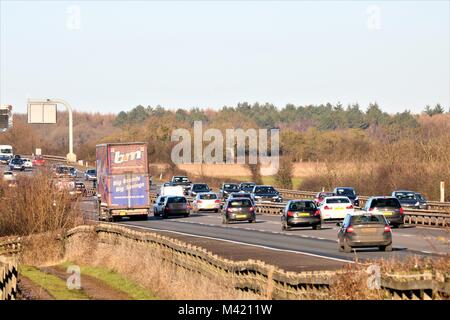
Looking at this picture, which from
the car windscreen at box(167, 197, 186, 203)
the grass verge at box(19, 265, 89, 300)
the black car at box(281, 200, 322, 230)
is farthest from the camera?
the car windscreen at box(167, 197, 186, 203)

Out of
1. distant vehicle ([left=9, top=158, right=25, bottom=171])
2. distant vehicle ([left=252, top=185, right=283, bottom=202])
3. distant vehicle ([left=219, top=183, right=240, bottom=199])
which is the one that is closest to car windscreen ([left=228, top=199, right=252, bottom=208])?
distant vehicle ([left=252, top=185, right=283, bottom=202])

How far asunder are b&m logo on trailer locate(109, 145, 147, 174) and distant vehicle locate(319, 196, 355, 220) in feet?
31.8

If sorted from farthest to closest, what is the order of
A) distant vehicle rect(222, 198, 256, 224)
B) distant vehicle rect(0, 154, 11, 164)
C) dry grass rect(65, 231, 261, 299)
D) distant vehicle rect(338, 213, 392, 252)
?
1. distant vehicle rect(0, 154, 11, 164)
2. distant vehicle rect(222, 198, 256, 224)
3. distant vehicle rect(338, 213, 392, 252)
4. dry grass rect(65, 231, 261, 299)

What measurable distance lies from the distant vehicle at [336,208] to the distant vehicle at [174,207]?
1461 cm

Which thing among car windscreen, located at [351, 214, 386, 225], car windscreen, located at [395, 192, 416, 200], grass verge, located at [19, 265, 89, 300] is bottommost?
grass verge, located at [19, 265, 89, 300]

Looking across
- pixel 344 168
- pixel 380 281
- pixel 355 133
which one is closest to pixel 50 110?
pixel 344 168

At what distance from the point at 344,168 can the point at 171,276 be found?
6788 centimetres

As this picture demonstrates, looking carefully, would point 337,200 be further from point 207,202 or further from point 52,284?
point 52,284

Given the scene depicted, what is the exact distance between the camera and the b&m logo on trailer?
55625 millimetres

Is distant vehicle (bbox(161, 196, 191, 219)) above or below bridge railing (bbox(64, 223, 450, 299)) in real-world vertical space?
above

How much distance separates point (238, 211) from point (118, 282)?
90.6 ft

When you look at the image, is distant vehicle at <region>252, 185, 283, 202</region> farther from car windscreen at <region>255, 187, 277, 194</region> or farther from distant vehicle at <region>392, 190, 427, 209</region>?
distant vehicle at <region>392, 190, 427, 209</region>

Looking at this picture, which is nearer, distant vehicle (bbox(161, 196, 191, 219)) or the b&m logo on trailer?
the b&m logo on trailer

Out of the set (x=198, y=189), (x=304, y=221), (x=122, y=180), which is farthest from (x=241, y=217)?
(x=198, y=189)
